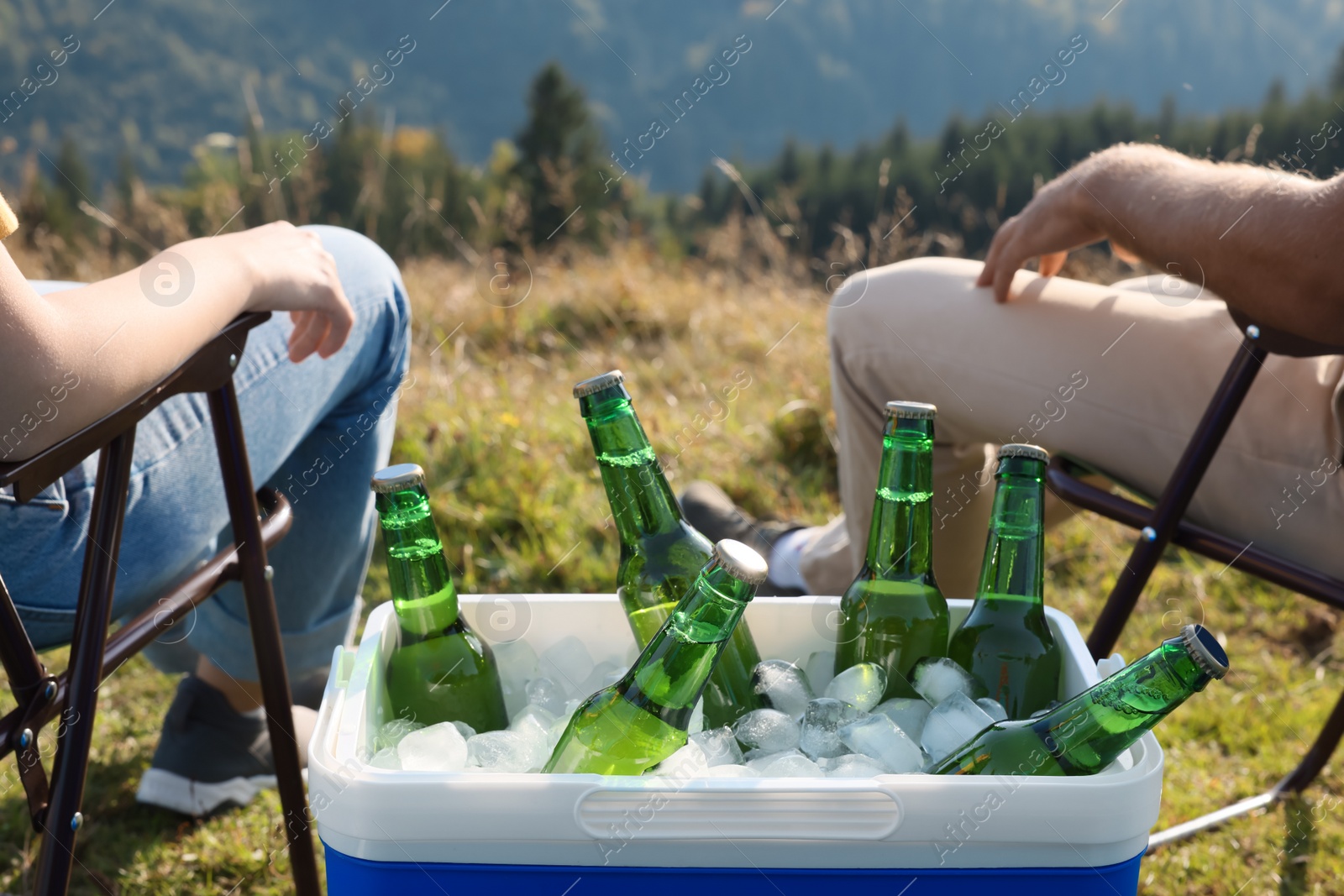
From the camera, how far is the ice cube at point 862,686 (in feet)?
3.31

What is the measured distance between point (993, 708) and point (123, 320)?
896 mm

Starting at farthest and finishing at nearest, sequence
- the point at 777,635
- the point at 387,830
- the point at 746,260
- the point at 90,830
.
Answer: the point at 746,260
the point at 90,830
the point at 777,635
the point at 387,830

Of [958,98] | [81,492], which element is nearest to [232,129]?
[958,98]

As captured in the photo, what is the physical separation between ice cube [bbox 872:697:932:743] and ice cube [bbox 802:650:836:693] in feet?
0.30

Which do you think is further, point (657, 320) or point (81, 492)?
point (657, 320)

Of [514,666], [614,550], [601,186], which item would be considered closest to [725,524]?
[614,550]

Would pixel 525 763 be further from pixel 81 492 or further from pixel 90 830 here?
pixel 90 830

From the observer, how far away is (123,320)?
972 mm

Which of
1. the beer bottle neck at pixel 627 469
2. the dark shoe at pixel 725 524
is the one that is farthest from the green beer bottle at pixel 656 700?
the dark shoe at pixel 725 524

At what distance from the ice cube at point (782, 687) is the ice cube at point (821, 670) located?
34 millimetres

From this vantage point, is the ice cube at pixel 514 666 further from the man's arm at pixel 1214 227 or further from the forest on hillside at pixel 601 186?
the forest on hillside at pixel 601 186

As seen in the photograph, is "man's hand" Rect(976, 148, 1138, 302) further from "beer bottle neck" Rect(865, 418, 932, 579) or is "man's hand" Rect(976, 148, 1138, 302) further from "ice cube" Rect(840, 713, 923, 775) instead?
"ice cube" Rect(840, 713, 923, 775)

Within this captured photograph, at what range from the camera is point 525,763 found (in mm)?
933

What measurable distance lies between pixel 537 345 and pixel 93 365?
364 centimetres
